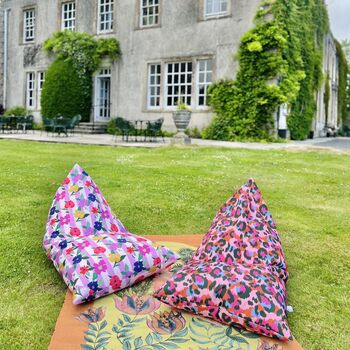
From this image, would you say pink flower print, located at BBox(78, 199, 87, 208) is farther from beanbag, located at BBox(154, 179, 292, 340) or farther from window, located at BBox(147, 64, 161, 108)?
window, located at BBox(147, 64, 161, 108)

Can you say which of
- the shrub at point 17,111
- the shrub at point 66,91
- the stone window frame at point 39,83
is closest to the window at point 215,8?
the shrub at point 66,91

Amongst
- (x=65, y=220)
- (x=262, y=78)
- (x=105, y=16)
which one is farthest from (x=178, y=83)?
(x=65, y=220)

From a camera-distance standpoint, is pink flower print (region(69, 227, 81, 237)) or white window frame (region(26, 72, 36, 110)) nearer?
pink flower print (region(69, 227, 81, 237))

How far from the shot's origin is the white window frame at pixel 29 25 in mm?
20391

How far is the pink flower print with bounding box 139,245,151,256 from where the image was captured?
2850 mm

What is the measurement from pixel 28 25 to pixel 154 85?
26.9 feet

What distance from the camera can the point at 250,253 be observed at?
2.81 metres

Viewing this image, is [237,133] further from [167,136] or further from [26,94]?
[26,94]

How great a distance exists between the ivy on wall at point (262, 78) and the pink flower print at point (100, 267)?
482 inches

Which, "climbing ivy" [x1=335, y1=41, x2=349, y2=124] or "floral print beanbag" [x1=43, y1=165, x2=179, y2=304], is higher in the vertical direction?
"climbing ivy" [x1=335, y1=41, x2=349, y2=124]

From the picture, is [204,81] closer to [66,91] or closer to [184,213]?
[66,91]

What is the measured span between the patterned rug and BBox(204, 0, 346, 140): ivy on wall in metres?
12.4

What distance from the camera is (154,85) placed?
16.8 metres

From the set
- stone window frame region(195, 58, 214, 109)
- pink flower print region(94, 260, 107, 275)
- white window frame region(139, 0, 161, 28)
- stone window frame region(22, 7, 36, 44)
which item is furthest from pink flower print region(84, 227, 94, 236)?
stone window frame region(22, 7, 36, 44)
